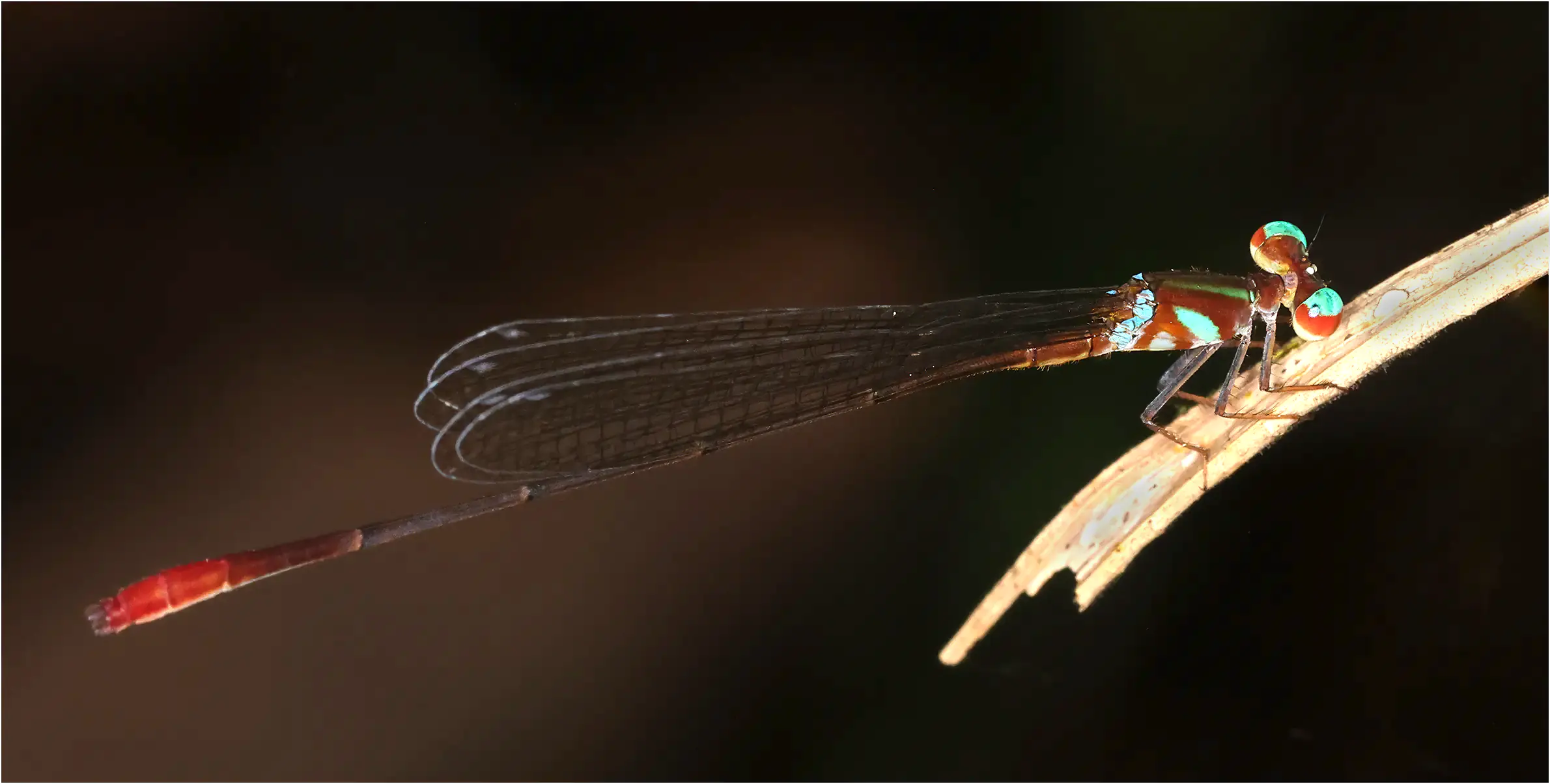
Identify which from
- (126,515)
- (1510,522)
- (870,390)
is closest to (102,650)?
(126,515)

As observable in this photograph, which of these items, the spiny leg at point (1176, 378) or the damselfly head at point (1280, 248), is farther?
the spiny leg at point (1176, 378)

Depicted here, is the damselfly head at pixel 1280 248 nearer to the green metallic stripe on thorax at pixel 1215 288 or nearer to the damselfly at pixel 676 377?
the green metallic stripe on thorax at pixel 1215 288

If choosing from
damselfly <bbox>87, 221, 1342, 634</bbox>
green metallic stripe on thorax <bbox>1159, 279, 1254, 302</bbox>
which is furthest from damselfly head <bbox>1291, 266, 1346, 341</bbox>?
damselfly <bbox>87, 221, 1342, 634</bbox>

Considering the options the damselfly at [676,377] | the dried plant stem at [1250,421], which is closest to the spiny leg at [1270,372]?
the dried plant stem at [1250,421]

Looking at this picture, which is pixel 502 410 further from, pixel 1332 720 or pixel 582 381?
pixel 1332 720

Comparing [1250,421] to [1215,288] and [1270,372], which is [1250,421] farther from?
[1215,288]

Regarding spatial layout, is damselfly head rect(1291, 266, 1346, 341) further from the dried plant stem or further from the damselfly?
the damselfly
